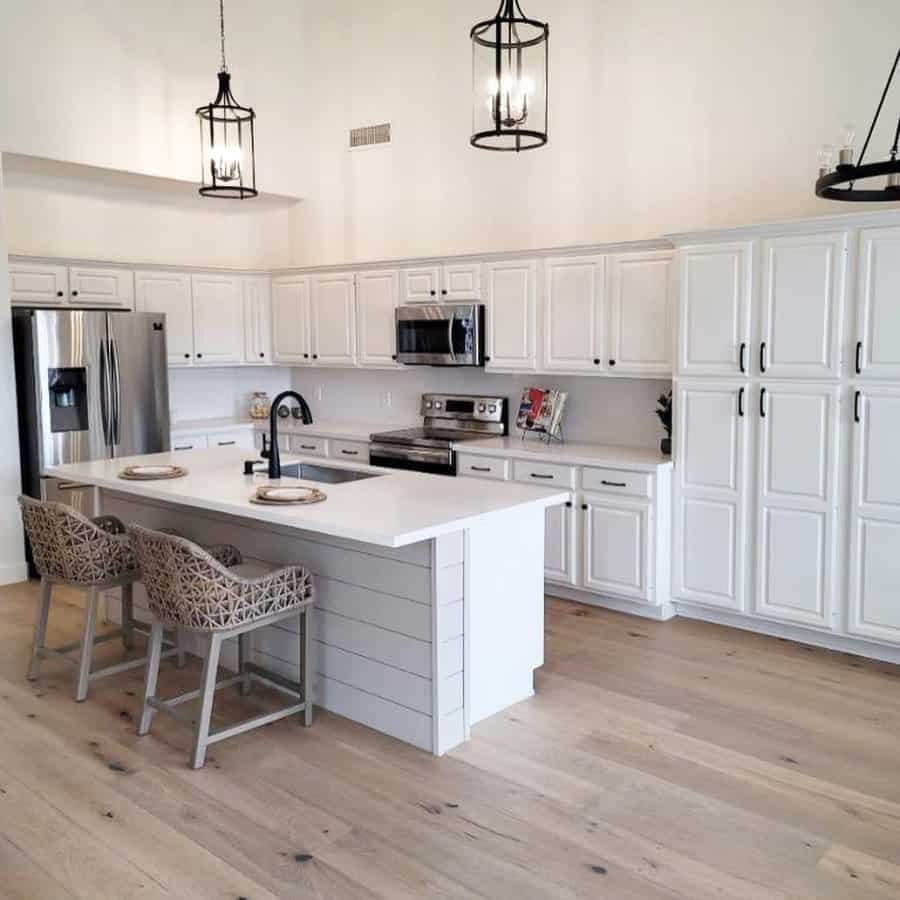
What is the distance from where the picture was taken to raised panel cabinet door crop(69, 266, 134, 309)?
6.04 metres

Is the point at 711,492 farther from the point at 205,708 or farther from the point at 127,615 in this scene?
the point at 127,615

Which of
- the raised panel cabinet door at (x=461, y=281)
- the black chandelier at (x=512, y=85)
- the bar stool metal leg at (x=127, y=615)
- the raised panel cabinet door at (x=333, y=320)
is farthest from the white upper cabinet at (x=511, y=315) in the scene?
the bar stool metal leg at (x=127, y=615)

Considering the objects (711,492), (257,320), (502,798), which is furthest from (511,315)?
(502,798)

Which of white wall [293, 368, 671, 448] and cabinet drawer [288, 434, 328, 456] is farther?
cabinet drawer [288, 434, 328, 456]

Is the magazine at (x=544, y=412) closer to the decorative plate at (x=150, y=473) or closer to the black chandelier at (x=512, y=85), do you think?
the black chandelier at (x=512, y=85)

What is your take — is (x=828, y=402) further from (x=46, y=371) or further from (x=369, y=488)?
(x=46, y=371)

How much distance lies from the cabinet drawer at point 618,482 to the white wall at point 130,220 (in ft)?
12.2

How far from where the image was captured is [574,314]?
17.4ft

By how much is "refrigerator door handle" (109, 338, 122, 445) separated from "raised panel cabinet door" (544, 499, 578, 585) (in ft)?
9.58

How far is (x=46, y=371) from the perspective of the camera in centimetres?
559

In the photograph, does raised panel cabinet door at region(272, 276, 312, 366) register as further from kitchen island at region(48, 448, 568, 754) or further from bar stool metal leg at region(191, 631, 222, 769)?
bar stool metal leg at region(191, 631, 222, 769)

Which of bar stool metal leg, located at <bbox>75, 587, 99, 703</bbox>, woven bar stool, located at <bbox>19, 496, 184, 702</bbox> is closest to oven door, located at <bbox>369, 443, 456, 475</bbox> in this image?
woven bar stool, located at <bbox>19, 496, 184, 702</bbox>

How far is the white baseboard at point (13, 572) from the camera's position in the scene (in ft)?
18.5

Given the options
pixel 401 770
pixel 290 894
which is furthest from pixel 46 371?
pixel 290 894
